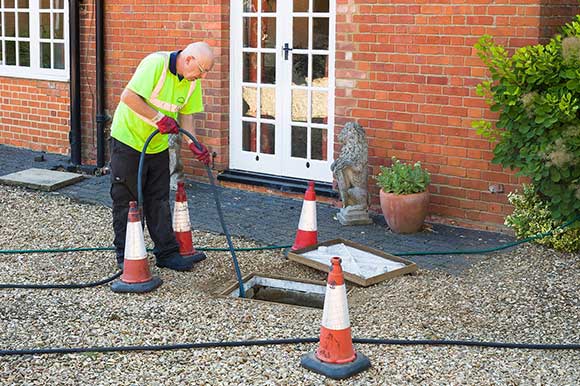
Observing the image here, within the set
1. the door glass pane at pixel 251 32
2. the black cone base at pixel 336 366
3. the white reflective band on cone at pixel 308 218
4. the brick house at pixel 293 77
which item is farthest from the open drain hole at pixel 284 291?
the door glass pane at pixel 251 32

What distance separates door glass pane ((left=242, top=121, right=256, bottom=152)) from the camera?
10.4 metres

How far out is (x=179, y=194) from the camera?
297 inches

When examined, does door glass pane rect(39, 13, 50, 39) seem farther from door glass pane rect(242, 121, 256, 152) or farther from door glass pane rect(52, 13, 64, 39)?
door glass pane rect(242, 121, 256, 152)

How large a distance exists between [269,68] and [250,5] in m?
0.72

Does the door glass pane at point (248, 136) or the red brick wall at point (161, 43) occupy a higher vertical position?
the red brick wall at point (161, 43)

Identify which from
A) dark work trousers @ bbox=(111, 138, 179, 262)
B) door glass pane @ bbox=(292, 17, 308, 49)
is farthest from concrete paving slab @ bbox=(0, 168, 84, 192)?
dark work trousers @ bbox=(111, 138, 179, 262)

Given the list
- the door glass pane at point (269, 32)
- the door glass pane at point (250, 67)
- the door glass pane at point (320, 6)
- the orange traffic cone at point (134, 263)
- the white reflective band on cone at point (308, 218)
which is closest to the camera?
the orange traffic cone at point (134, 263)

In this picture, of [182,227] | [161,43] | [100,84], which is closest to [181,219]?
[182,227]

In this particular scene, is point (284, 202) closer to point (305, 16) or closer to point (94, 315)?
point (305, 16)

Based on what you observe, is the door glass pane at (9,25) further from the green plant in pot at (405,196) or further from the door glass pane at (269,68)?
the green plant in pot at (405,196)

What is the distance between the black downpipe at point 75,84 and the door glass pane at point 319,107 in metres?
3.35

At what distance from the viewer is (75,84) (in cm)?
1159

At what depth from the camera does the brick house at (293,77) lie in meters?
8.61

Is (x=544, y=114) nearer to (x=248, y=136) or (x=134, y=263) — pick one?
(x=134, y=263)
